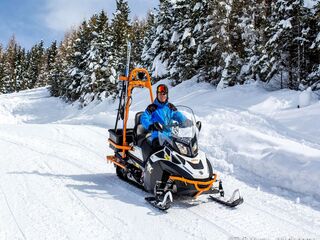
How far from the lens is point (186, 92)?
845 inches

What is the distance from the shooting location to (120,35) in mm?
36750

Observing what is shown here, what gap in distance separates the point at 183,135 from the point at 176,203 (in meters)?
1.07

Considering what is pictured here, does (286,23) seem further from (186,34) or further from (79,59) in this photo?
(79,59)

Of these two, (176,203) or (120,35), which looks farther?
(120,35)

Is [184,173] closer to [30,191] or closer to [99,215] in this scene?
[99,215]

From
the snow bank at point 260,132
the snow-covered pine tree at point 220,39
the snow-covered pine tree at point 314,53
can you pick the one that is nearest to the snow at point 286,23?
the snow-covered pine tree at point 314,53

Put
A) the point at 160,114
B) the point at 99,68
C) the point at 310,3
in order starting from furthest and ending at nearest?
1. the point at 99,68
2. the point at 310,3
3. the point at 160,114

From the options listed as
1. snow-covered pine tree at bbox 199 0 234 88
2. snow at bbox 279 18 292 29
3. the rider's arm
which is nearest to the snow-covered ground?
the rider's arm

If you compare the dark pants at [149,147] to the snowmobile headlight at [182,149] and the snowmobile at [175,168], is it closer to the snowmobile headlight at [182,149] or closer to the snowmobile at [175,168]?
the snowmobile at [175,168]

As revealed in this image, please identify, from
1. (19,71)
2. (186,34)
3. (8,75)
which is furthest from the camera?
(19,71)

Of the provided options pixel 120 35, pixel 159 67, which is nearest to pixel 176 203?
pixel 159 67

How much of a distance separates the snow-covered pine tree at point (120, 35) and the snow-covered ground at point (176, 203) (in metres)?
22.4

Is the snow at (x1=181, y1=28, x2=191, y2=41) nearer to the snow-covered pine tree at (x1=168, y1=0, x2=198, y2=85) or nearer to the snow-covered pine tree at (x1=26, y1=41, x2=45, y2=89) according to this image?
the snow-covered pine tree at (x1=168, y1=0, x2=198, y2=85)

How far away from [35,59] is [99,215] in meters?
77.5
